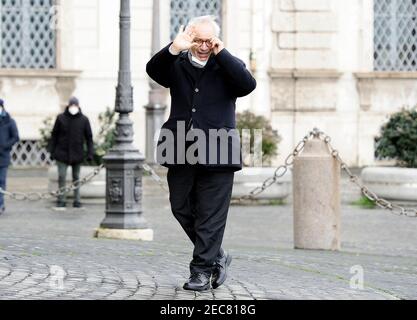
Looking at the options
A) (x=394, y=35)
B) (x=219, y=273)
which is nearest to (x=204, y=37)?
(x=219, y=273)

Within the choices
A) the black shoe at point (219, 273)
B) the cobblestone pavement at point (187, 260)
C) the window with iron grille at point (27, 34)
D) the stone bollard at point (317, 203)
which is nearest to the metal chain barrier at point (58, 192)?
the cobblestone pavement at point (187, 260)

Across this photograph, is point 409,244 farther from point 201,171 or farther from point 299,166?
point 201,171

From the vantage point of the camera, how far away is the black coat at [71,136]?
66.6ft

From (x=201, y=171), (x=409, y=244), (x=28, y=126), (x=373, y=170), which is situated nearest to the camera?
(x=201, y=171)

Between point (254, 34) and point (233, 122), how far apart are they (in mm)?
18639

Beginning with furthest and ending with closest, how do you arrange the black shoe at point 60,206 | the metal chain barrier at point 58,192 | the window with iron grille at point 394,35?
the window with iron grille at point 394,35
the black shoe at point 60,206
the metal chain barrier at point 58,192

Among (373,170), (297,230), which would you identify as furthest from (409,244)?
(373,170)

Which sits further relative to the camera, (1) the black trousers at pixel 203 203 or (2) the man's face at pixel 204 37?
(1) the black trousers at pixel 203 203

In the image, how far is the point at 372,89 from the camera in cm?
2817

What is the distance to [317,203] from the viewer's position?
1418cm

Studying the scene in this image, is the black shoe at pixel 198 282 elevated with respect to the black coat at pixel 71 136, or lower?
lower

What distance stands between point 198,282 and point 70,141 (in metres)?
11.2

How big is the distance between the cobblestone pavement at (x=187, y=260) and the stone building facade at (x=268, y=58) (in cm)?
803

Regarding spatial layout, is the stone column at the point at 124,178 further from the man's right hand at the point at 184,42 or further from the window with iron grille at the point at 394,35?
the window with iron grille at the point at 394,35
